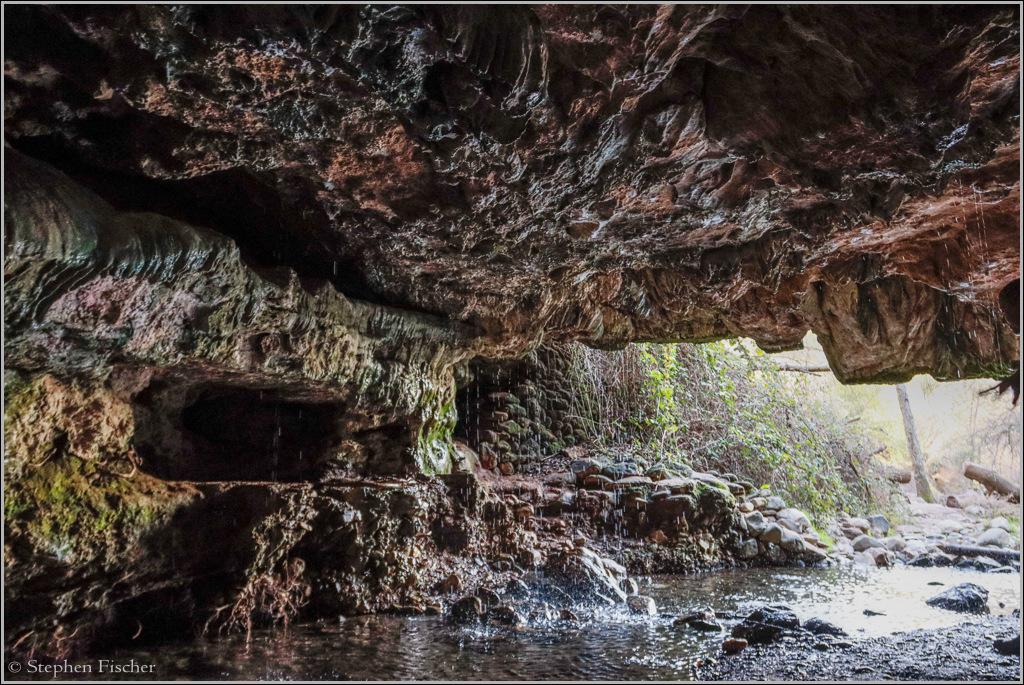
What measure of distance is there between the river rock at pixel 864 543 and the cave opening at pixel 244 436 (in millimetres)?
8062

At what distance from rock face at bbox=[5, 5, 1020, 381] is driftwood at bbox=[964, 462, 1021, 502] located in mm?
10499

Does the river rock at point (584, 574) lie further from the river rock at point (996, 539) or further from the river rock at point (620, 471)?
the river rock at point (996, 539)

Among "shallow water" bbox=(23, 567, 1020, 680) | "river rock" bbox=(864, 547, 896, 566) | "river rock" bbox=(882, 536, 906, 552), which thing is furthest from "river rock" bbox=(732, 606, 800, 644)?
"river rock" bbox=(882, 536, 906, 552)

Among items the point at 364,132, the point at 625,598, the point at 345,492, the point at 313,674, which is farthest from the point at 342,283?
the point at 625,598

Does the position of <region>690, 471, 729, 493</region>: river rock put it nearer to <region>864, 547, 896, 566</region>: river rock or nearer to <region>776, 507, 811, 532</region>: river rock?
<region>776, 507, 811, 532</region>: river rock

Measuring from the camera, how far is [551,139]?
125 inches

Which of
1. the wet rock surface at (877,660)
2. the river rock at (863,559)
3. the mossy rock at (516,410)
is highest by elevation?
the mossy rock at (516,410)

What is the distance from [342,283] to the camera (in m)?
5.30

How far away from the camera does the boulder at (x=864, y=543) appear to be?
355 inches

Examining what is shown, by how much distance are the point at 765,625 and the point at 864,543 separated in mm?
5790

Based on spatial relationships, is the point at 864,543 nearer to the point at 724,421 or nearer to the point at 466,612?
the point at 724,421

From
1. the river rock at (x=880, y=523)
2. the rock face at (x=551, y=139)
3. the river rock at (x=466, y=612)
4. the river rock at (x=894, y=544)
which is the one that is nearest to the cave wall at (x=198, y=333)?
the rock face at (x=551, y=139)

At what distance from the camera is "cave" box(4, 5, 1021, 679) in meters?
2.50

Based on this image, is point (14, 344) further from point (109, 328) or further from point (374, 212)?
point (374, 212)
